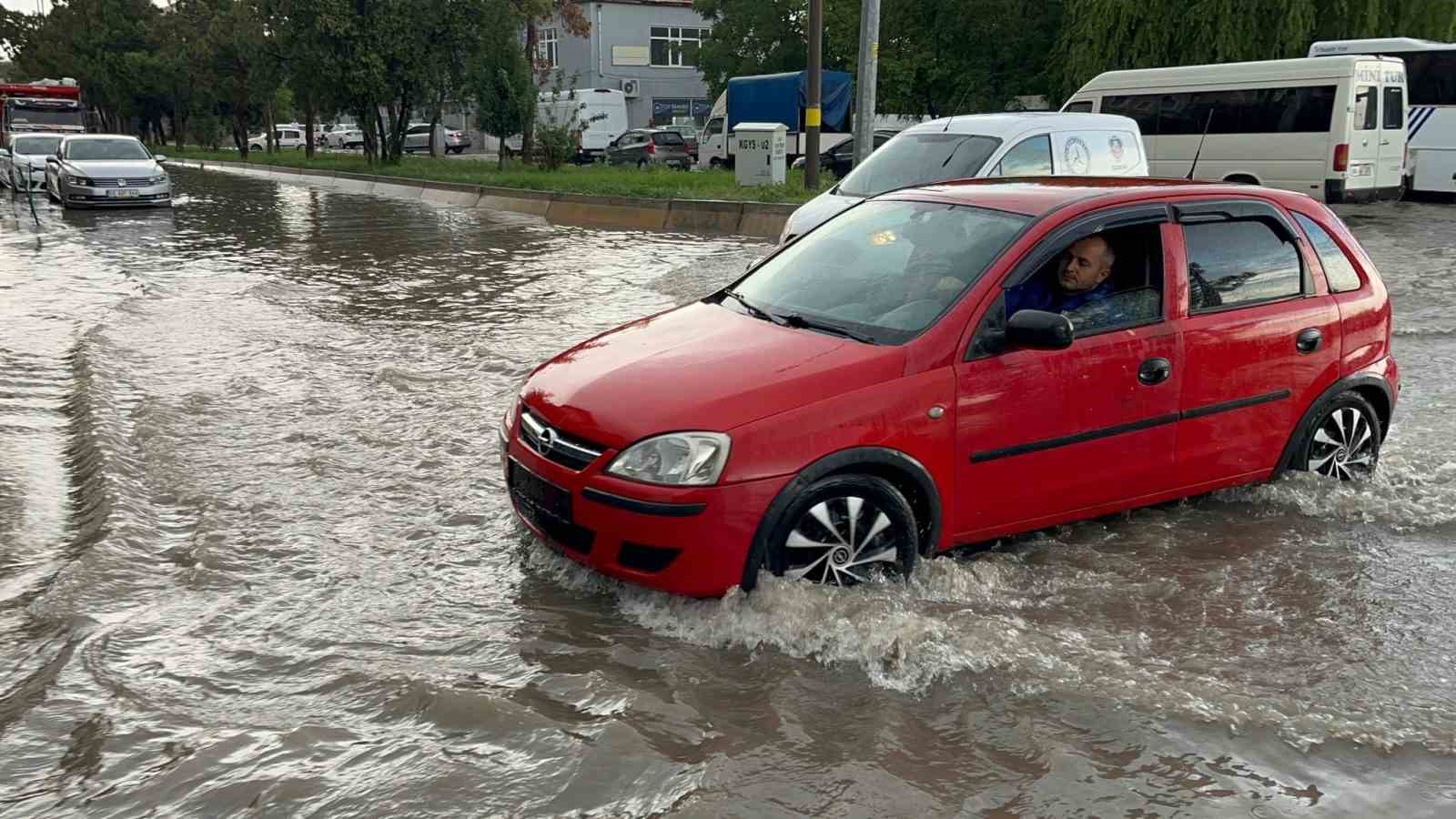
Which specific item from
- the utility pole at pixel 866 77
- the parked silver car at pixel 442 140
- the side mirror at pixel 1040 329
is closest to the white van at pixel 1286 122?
the utility pole at pixel 866 77

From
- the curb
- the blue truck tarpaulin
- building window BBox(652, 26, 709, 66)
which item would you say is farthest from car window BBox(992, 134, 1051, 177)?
building window BBox(652, 26, 709, 66)

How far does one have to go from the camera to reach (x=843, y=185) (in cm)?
1116

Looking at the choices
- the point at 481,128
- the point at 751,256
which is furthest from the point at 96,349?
the point at 481,128

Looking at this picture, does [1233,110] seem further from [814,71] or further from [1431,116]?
[814,71]

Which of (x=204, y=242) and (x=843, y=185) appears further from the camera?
(x=204, y=242)

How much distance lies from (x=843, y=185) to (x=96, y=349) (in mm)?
6582

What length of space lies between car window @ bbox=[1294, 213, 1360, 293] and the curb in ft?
39.2

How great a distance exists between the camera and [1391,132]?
19.1 m

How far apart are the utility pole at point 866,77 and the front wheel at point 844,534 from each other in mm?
14470

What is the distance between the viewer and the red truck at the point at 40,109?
37.1m

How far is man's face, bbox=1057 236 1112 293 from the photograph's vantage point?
473 centimetres

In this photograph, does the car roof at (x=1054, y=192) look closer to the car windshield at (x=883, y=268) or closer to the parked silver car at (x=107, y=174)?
the car windshield at (x=883, y=268)

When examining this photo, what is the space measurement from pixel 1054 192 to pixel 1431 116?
20.1 metres

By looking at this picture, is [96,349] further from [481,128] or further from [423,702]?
[481,128]
